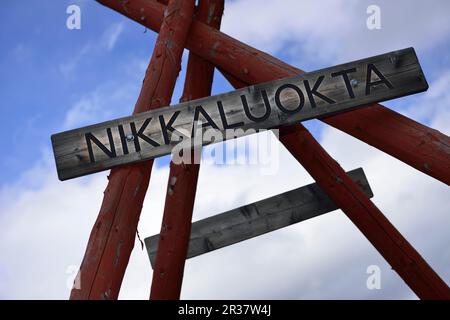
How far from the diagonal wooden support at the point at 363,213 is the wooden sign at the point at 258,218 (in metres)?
0.86

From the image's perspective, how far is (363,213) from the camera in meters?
5.30

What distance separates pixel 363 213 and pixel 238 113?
169 cm

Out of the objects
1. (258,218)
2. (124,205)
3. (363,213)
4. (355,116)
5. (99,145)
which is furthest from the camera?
(258,218)

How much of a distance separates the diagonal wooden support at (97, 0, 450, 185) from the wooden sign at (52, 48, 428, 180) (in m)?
0.23

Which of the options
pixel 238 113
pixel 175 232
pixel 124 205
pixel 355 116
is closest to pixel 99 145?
pixel 124 205

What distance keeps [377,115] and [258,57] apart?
1042mm

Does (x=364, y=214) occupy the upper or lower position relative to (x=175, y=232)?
lower

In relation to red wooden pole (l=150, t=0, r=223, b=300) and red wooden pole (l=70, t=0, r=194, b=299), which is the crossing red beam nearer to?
red wooden pole (l=150, t=0, r=223, b=300)

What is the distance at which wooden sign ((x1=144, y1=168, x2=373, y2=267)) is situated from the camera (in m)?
6.21

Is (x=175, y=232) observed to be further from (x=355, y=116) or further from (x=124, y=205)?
(x=355, y=116)

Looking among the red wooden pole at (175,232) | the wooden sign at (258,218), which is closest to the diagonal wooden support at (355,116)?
the red wooden pole at (175,232)

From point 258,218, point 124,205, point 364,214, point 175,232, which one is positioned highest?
point 258,218

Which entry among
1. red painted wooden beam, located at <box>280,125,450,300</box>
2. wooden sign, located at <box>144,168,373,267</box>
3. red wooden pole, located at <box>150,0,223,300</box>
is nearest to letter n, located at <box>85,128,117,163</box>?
red wooden pole, located at <box>150,0,223,300</box>
